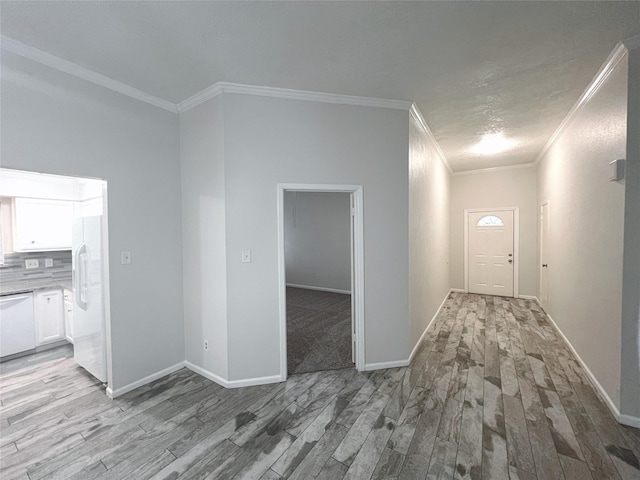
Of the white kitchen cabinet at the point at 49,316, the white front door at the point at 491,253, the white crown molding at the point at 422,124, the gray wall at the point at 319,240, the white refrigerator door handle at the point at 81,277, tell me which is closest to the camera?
the white refrigerator door handle at the point at 81,277

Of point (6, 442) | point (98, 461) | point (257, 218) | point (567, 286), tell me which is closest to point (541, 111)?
point (567, 286)

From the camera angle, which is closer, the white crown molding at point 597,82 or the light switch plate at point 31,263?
the white crown molding at point 597,82

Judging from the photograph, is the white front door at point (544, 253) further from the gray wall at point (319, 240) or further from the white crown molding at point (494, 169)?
the gray wall at point (319, 240)

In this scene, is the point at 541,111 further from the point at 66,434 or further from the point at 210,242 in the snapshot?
the point at 66,434

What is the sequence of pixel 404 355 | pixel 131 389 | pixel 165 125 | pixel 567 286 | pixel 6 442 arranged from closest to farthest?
pixel 6 442 < pixel 131 389 < pixel 165 125 < pixel 404 355 < pixel 567 286

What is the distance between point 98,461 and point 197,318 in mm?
1258

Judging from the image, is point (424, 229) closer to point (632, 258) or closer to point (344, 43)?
point (632, 258)

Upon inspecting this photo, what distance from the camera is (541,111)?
127 inches

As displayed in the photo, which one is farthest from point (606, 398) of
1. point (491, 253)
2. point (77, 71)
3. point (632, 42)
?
point (77, 71)

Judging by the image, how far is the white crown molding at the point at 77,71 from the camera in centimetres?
194

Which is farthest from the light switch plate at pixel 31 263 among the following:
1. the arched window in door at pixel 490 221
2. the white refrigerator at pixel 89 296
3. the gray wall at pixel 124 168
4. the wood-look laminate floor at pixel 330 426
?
the arched window in door at pixel 490 221

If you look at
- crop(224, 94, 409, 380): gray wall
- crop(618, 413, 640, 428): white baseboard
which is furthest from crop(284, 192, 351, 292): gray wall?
crop(618, 413, 640, 428): white baseboard

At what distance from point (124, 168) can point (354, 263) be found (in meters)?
2.38

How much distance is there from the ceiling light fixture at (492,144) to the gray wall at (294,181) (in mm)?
1979
